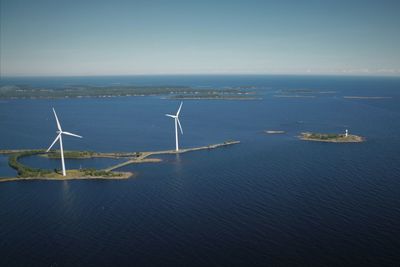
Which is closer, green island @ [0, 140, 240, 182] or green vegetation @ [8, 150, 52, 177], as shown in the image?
green island @ [0, 140, 240, 182]

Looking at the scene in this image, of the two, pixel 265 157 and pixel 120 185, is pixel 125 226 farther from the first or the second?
pixel 265 157

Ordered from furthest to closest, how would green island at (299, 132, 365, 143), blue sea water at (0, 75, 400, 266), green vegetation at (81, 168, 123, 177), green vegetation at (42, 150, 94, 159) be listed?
green island at (299, 132, 365, 143)
green vegetation at (42, 150, 94, 159)
green vegetation at (81, 168, 123, 177)
blue sea water at (0, 75, 400, 266)

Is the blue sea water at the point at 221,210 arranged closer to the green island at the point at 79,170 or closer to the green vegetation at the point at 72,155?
the green island at the point at 79,170

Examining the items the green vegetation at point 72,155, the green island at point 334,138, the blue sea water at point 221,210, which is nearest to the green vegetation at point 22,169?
the blue sea water at point 221,210

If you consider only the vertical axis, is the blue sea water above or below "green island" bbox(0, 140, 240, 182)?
below

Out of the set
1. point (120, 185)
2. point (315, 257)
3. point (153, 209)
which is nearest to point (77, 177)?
point (120, 185)

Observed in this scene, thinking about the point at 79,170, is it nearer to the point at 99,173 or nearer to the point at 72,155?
the point at 99,173

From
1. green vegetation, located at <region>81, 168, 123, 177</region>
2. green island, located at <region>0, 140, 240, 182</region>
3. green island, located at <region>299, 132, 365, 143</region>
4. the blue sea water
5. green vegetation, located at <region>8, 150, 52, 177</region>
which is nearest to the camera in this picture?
the blue sea water

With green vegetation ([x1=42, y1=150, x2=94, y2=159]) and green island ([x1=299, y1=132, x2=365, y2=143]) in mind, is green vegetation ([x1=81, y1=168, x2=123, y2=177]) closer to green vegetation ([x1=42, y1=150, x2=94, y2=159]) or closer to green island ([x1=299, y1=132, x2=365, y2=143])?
green vegetation ([x1=42, y1=150, x2=94, y2=159])

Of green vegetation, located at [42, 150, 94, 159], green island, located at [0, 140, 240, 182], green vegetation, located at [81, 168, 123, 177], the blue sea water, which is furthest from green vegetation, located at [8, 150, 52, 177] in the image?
green vegetation, located at [81, 168, 123, 177]
